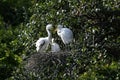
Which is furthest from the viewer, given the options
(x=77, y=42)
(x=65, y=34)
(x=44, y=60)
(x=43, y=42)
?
(x=43, y=42)

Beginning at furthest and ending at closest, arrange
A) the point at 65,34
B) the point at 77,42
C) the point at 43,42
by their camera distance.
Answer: the point at 43,42, the point at 65,34, the point at 77,42

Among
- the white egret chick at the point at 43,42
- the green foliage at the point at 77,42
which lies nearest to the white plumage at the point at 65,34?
the green foliage at the point at 77,42

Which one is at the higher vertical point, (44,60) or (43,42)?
(43,42)

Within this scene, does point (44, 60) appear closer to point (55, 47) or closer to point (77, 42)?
point (55, 47)

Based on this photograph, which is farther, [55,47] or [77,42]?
[55,47]

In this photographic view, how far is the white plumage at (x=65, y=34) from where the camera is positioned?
40.7ft

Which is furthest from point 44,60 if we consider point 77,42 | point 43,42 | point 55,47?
point 77,42

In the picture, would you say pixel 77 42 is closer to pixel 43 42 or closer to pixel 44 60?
pixel 44 60

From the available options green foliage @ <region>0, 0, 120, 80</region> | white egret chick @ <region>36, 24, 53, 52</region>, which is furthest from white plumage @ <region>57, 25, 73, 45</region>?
white egret chick @ <region>36, 24, 53, 52</region>

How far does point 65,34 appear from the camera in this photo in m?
12.4

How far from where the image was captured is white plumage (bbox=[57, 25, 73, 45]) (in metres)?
12.4

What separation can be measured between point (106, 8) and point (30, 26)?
1.87 m

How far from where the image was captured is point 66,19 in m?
12.7

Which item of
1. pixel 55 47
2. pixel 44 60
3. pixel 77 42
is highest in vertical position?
pixel 77 42
